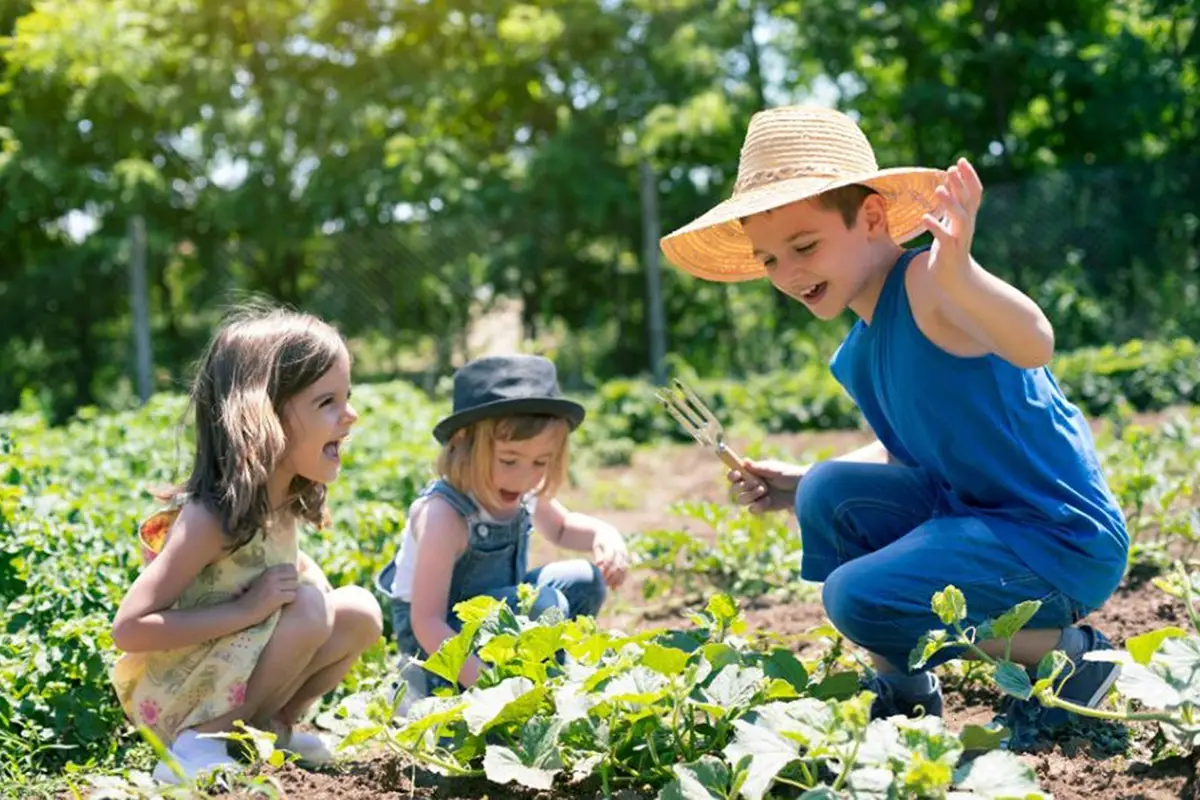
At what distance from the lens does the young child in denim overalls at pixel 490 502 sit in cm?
322

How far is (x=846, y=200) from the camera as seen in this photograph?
286 centimetres

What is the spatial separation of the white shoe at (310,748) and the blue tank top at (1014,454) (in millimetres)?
1368

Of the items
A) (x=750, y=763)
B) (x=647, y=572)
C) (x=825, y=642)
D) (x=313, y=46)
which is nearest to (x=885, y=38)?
(x=313, y=46)

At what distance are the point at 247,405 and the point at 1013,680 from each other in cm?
157

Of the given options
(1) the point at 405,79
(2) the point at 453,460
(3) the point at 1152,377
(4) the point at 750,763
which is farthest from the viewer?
(1) the point at 405,79

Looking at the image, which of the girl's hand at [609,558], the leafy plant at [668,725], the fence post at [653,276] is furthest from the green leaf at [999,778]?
the fence post at [653,276]

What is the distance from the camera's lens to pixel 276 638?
9.50 ft

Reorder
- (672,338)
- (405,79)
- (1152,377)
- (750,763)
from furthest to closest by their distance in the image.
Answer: (405,79), (672,338), (1152,377), (750,763)

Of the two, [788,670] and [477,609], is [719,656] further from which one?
[477,609]

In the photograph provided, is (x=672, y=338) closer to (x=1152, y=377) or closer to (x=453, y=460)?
(x=1152, y=377)

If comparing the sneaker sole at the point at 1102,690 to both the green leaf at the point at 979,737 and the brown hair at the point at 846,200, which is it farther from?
the brown hair at the point at 846,200

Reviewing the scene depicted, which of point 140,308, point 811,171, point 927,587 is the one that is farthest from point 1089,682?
point 140,308

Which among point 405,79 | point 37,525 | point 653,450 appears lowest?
point 653,450

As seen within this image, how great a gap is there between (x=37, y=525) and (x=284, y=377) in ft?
3.02
